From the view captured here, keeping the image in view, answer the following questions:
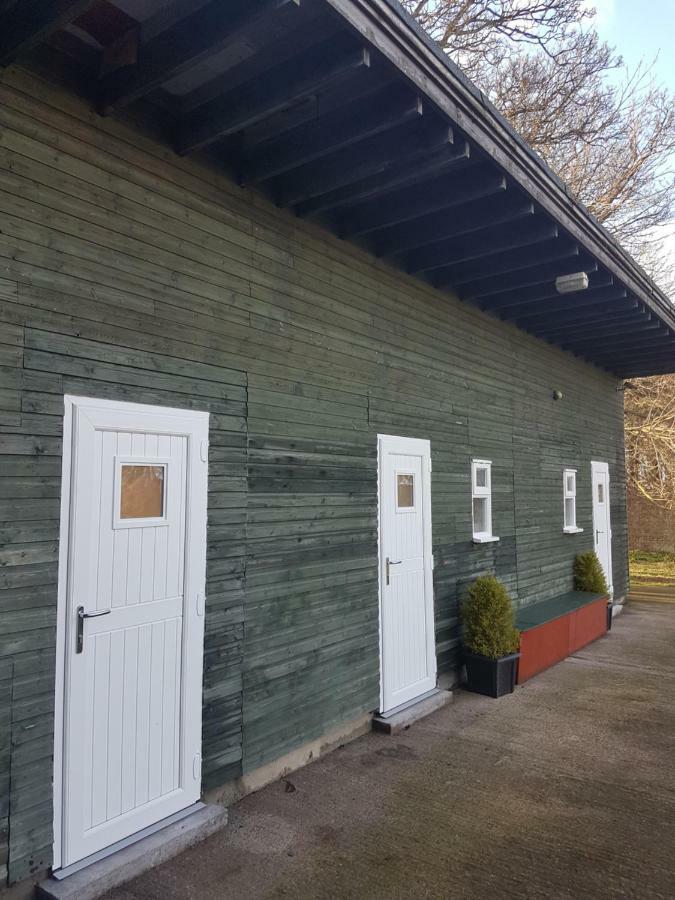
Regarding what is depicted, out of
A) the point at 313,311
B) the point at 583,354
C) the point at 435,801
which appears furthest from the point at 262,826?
the point at 583,354

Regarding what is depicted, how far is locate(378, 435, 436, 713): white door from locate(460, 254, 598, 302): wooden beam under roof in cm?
162

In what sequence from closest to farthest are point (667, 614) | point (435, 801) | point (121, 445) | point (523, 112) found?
point (121, 445), point (435, 801), point (667, 614), point (523, 112)

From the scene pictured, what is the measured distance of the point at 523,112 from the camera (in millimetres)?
10078

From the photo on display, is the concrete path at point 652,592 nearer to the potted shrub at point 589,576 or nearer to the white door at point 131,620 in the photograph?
the potted shrub at point 589,576

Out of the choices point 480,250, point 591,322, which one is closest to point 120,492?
point 480,250

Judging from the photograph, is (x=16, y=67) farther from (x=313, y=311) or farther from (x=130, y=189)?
(x=313, y=311)

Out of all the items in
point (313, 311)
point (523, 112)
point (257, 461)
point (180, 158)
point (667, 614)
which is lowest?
point (667, 614)

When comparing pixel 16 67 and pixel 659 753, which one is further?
pixel 659 753

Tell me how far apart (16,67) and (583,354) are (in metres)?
7.35

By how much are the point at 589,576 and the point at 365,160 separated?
20.2 ft

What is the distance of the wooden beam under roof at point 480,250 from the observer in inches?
172

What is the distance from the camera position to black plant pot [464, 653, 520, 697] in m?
5.00

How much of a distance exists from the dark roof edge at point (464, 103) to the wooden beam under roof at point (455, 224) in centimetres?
19

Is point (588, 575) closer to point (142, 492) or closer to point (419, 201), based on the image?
point (419, 201)
